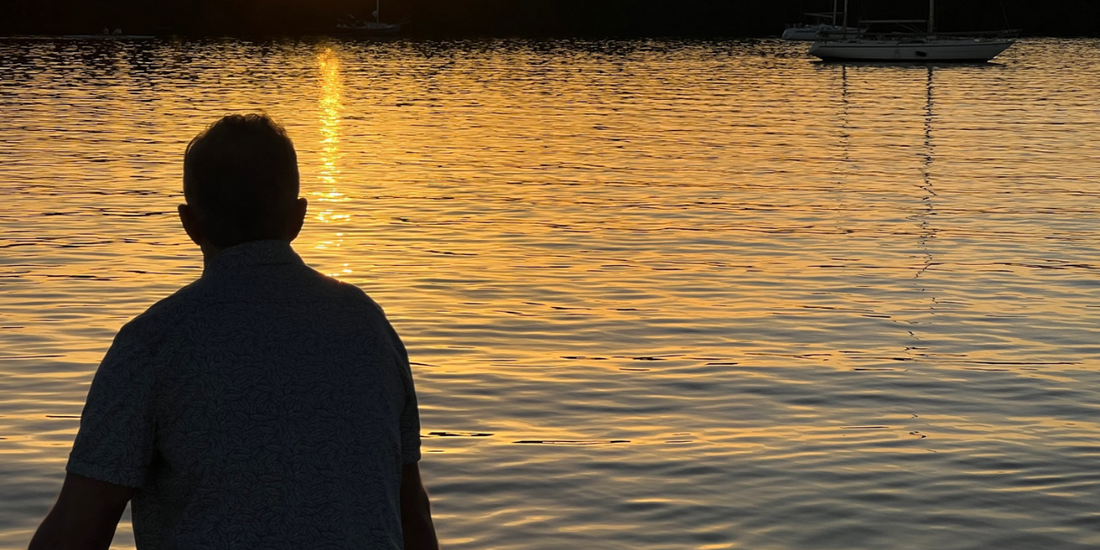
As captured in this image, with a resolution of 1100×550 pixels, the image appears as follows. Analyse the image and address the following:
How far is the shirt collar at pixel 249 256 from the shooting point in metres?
3.02

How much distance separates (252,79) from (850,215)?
4802 centimetres

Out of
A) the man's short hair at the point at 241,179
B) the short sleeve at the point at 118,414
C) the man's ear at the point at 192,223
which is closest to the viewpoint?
the short sleeve at the point at 118,414

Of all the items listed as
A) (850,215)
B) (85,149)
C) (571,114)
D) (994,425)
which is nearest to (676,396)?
(994,425)

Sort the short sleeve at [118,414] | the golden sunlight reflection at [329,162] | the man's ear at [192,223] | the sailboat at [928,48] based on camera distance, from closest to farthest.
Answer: the short sleeve at [118,414] < the man's ear at [192,223] < the golden sunlight reflection at [329,162] < the sailboat at [928,48]

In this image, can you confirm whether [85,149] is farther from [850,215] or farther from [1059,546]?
[1059,546]

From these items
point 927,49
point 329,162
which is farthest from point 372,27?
point 329,162

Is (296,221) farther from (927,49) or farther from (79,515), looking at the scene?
(927,49)

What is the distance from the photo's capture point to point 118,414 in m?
2.86

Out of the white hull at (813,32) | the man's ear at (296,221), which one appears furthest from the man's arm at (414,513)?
the white hull at (813,32)

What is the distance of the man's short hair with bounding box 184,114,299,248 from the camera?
298 cm

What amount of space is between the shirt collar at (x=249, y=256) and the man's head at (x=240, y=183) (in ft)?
0.10

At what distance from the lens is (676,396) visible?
10.8 metres

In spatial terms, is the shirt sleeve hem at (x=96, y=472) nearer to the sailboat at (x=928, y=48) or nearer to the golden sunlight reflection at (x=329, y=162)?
the golden sunlight reflection at (x=329, y=162)

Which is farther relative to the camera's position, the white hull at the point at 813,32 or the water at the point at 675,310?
the white hull at the point at 813,32
